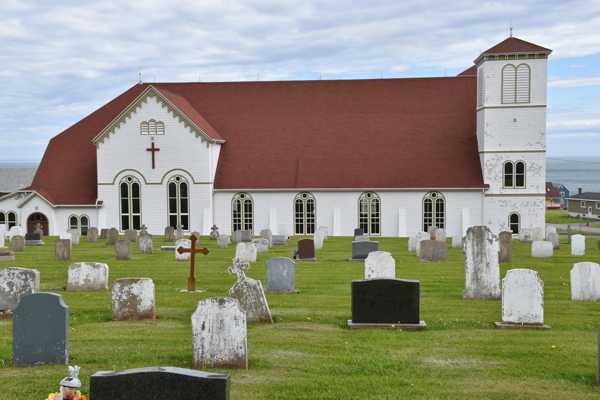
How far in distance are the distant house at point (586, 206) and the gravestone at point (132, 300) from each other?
81100mm

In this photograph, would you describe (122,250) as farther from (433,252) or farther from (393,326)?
(393,326)

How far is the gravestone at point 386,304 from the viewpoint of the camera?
539 inches

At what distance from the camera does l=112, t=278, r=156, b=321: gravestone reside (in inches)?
575

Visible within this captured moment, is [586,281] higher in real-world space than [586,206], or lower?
lower

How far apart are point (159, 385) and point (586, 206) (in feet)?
294

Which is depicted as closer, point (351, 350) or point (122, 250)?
point (351, 350)

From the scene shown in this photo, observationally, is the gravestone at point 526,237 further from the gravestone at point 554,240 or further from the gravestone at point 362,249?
the gravestone at point 362,249

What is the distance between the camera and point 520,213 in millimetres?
42125

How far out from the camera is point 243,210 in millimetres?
43438

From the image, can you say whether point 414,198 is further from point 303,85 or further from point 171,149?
point 171,149

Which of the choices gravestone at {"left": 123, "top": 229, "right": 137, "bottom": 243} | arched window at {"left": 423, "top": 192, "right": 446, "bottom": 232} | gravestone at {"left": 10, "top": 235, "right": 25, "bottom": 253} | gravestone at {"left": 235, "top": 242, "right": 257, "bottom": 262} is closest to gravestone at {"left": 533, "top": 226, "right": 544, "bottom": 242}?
arched window at {"left": 423, "top": 192, "right": 446, "bottom": 232}

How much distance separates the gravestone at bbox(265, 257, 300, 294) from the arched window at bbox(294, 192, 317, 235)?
24368 millimetres

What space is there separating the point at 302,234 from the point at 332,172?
4297mm

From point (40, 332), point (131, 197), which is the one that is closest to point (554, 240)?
point (131, 197)
